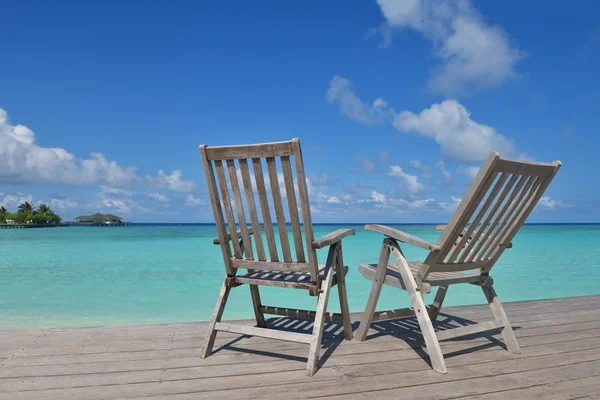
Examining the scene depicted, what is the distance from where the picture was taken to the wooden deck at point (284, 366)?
80.7 inches

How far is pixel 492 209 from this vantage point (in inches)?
99.7

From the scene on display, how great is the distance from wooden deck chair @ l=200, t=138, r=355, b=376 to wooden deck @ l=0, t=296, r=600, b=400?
20cm

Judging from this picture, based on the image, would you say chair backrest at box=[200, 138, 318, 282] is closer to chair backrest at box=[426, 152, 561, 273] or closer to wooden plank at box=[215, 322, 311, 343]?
wooden plank at box=[215, 322, 311, 343]

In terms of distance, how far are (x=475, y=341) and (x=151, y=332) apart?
93.6 inches

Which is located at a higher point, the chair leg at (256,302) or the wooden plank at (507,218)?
the wooden plank at (507,218)

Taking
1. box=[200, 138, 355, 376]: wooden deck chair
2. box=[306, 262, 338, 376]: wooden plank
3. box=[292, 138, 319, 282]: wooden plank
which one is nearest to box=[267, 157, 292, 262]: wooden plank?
box=[200, 138, 355, 376]: wooden deck chair

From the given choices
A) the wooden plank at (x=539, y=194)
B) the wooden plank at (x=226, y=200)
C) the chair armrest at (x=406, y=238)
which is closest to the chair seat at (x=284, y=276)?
the wooden plank at (x=226, y=200)

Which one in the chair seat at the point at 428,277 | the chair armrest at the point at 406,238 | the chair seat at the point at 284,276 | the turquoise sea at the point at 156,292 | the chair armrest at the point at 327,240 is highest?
the chair armrest at the point at 327,240

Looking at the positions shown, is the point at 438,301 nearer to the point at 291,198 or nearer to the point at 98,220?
the point at 291,198

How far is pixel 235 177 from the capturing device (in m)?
2.47

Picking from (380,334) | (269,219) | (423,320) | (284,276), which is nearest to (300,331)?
(380,334)

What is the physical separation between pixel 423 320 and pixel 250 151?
1.42 m

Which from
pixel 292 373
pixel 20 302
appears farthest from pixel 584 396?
pixel 20 302

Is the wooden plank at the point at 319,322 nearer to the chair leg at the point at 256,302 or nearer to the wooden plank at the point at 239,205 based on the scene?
the wooden plank at the point at 239,205
